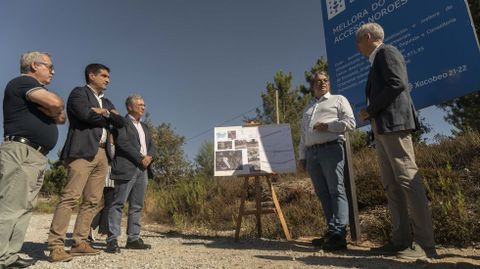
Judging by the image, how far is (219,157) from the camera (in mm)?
5105

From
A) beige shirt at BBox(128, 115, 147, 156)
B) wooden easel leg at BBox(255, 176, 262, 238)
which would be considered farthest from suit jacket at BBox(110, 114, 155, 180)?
wooden easel leg at BBox(255, 176, 262, 238)

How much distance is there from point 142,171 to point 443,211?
3.34 meters

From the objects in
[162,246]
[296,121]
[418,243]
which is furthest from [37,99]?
[296,121]

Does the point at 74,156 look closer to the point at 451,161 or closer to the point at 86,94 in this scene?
the point at 86,94

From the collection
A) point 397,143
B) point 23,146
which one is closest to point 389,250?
point 397,143

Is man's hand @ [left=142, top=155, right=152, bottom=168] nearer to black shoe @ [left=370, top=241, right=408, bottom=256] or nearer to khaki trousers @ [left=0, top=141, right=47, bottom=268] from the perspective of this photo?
khaki trousers @ [left=0, top=141, right=47, bottom=268]

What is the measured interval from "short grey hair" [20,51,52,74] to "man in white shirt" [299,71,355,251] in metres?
2.75

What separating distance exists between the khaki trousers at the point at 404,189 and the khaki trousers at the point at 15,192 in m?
2.99

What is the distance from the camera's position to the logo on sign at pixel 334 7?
199 inches

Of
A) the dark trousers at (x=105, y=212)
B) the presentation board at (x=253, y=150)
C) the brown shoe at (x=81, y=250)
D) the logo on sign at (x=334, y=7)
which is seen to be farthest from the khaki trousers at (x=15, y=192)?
the logo on sign at (x=334, y=7)

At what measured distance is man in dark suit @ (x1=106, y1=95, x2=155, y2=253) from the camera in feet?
13.4

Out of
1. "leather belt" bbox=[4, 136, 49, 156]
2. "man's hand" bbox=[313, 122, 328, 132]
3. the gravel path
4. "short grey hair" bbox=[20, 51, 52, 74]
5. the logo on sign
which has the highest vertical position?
the logo on sign

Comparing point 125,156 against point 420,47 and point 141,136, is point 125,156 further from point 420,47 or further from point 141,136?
point 420,47

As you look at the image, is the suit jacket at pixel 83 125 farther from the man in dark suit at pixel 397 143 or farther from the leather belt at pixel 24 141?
the man in dark suit at pixel 397 143
